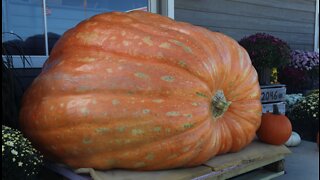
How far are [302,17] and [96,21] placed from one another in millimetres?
4283

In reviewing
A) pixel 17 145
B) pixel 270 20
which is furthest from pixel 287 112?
pixel 17 145

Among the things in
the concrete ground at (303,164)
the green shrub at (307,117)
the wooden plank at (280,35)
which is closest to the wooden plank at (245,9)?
the wooden plank at (280,35)

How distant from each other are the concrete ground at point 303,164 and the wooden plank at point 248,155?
1.42 feet

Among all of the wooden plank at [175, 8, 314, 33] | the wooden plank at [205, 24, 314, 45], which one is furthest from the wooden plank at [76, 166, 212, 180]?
the wooden plank at [205, 24, 314, 45]

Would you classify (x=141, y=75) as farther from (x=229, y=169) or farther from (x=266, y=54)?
(x=266, y=54)

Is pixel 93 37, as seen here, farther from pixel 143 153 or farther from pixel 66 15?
pixel 66 15

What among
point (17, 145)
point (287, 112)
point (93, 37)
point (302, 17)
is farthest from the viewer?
point (302, 17)

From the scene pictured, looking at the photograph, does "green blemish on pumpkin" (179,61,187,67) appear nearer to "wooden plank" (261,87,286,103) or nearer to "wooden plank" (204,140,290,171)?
"wooden plank" (204,140,290,171)

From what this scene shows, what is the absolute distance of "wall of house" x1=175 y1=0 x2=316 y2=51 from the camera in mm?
3500

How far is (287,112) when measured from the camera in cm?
402

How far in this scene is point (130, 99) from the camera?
144 cm

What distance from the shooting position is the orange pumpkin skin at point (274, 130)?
207 cm

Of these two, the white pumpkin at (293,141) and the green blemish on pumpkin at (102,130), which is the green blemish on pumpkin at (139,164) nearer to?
the green blemish on pumpkin at (102,130)

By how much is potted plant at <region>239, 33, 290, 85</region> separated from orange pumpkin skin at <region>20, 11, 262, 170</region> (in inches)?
71.3
